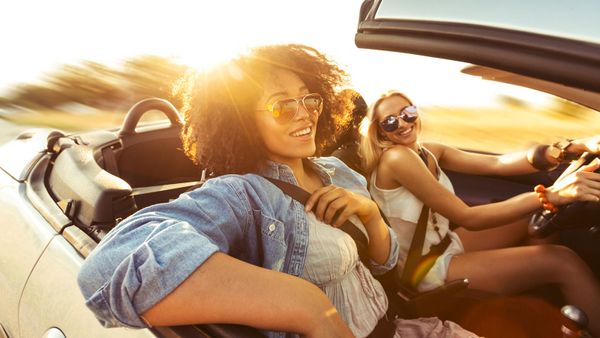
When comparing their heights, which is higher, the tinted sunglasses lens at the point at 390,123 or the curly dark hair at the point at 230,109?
the curly dark hair at the point at 230,109

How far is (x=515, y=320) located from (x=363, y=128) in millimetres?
1008

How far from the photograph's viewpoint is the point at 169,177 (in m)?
3.27

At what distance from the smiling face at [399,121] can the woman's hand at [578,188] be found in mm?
622

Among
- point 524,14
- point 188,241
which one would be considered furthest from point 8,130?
point 524,14

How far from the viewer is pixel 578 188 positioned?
182cm

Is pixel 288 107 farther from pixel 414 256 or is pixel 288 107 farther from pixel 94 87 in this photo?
pixel 94 87

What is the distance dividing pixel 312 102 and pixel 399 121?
0.79 meters

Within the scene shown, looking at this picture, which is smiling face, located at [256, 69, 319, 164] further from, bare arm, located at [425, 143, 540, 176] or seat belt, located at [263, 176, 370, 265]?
bare arm, located at [425, 143, 540, 176]

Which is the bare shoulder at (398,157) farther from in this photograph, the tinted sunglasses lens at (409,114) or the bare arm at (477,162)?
the bare arm at (477,162)

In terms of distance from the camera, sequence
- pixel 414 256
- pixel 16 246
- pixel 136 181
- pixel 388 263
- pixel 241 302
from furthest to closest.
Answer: pixel 136 181 → pixel 414 256 → pixel 16 246 → pixel 388 263 → pixel 241 302

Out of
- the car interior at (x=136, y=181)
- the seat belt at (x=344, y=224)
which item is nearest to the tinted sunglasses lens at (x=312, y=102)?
the seat belt at (x=344, y=224)

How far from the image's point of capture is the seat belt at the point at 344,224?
1454mm

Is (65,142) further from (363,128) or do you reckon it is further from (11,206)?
(363,128)

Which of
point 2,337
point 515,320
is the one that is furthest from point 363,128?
point 2,337
